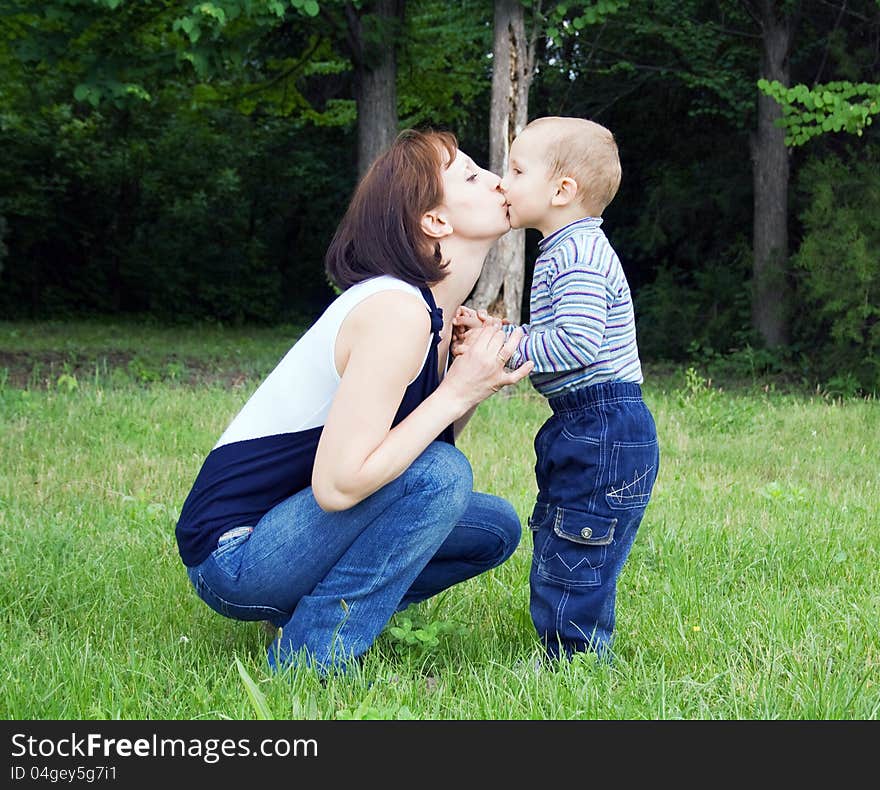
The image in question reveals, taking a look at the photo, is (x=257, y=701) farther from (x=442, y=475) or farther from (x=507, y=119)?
(x=507, y=119)

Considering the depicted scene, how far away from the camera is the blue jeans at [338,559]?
267cm

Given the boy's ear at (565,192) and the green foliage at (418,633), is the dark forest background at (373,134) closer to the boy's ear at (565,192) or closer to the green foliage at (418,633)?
the boy's ear at (565,192)

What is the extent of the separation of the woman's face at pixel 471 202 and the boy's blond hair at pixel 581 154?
18cm

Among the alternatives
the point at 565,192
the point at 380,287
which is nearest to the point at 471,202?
the point at 565,192

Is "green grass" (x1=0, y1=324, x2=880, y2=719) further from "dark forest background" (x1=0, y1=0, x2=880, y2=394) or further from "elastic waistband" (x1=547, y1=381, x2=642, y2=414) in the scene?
"dark forest background" (x1=0, y1=0, x2=880, y2=394)

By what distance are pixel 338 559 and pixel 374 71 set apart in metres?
10.4

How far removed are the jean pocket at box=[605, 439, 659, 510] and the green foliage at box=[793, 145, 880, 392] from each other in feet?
28.4

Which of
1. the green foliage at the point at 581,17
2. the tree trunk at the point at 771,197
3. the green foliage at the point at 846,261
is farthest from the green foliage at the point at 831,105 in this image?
the tree trunk at the point at 771,197

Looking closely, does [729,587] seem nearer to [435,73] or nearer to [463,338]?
[463,338]

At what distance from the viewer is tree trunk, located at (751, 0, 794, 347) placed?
12.9 metres

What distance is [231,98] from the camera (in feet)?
50.9

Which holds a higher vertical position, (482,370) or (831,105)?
(831,105)

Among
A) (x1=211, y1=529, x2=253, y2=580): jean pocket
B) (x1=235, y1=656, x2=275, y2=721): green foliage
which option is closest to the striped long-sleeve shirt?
(x1=211, y1=529, x2=253, y2=580): jean pocket

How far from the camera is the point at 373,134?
12.4 metres
